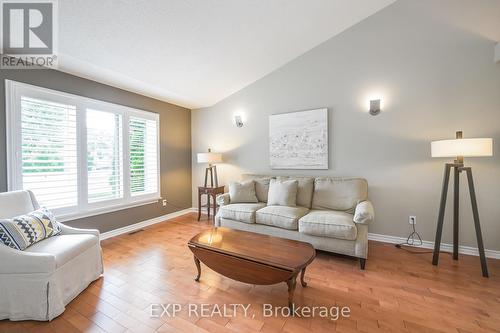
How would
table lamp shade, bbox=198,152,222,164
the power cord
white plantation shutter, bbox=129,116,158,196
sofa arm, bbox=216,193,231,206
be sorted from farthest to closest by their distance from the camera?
table lamp shade, bbox=198,152,222,164 < white plantation shutter, bbox=129,116,158,196 < sofa arm, bbox=216,193,231,206 < the power cord

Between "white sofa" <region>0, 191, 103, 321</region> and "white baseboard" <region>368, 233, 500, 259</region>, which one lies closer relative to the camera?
"white sofa" <region>0, 191, 103, 321</region>

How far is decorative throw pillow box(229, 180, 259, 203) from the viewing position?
3.52 m

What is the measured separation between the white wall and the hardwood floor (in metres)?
0.72

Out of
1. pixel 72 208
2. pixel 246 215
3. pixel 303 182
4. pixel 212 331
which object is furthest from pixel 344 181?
pixel 72 208

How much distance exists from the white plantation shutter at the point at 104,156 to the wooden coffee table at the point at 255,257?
2014 mm

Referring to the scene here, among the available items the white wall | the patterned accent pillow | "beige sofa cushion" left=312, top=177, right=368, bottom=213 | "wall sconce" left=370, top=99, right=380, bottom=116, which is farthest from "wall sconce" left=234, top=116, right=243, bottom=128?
the patterned accent pillow

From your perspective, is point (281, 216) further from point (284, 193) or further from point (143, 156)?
point (143, 156)

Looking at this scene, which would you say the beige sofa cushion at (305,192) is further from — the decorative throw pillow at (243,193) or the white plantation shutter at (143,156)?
the white plantation shutter at (143,156)

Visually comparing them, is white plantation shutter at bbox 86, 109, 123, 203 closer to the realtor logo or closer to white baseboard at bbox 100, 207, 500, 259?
white baseboard at bbox 100, 207, 500, 259

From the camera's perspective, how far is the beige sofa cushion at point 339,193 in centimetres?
293

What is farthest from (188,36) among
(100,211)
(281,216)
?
(100,211)

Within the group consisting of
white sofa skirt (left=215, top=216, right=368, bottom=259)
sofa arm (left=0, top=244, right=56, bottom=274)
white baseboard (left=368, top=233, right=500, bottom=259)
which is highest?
sofa arm (left=0, top=244, right=56, bottom=274)

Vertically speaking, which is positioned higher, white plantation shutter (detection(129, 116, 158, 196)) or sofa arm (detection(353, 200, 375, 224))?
white plantation shutter (detection(129, 116, 158, 196))

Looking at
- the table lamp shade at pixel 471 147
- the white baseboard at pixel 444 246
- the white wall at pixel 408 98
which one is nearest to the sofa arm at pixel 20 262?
the white wall at pixel 408 98
